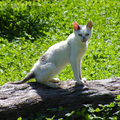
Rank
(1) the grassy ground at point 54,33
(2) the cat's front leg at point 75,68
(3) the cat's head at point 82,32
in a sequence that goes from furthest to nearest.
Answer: (1) the grassy ground at point 54,33 → (2) the cat's front leg at point 75,68 → (3) the cat's head at point 82,32

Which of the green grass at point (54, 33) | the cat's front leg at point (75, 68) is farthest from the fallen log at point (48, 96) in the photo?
the green grass at point (54, 33)

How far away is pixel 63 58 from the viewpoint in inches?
179

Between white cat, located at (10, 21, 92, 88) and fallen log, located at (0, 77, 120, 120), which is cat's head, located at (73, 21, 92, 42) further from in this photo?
fallen log, located at (0, 77, 120, 120)

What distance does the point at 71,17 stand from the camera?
918 cm

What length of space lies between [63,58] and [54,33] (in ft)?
12.8

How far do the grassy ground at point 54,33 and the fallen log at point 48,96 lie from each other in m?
1.37

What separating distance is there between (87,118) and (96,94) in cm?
58

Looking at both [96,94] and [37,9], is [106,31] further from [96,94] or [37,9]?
[96,94]

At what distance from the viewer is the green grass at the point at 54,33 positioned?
20.8ft

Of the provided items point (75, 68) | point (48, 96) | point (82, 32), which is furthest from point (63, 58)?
point (48, 96)

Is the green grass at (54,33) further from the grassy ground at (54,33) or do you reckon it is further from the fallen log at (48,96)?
the fallen log at (48,96)

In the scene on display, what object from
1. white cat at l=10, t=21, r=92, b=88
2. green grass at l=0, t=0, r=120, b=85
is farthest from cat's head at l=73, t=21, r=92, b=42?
green grass at l=0, t=0, r=120, b=85

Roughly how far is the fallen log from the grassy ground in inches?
54.0

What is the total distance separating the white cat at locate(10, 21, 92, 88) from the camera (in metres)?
4.42
